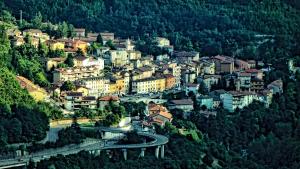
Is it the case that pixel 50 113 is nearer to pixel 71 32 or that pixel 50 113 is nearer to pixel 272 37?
pixel 71 32

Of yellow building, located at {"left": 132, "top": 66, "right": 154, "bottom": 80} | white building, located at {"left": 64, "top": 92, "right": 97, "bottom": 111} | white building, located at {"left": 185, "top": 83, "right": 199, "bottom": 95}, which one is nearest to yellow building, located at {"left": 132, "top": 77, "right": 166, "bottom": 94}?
yellow building, located at {"left": 132, "top": 66, "right": 154, "bottom": 80}

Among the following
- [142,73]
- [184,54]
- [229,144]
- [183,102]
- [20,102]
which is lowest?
[229,144]

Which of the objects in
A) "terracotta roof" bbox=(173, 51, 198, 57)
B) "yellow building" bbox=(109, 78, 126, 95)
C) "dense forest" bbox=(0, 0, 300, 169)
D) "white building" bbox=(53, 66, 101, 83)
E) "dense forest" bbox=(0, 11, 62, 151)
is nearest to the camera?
"dense forest" bbox=(0, 11, 62, 151)

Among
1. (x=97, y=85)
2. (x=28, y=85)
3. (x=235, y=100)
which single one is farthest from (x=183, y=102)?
(x=28, y=85)

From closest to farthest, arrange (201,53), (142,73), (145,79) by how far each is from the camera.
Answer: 1. (145,79)
2. (142,73)
3. (201,53)

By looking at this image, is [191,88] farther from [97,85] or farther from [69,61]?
[69,61]

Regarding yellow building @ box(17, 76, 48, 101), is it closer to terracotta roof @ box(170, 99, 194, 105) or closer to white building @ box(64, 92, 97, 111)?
white building @ box(64, 92, 97, 111)
